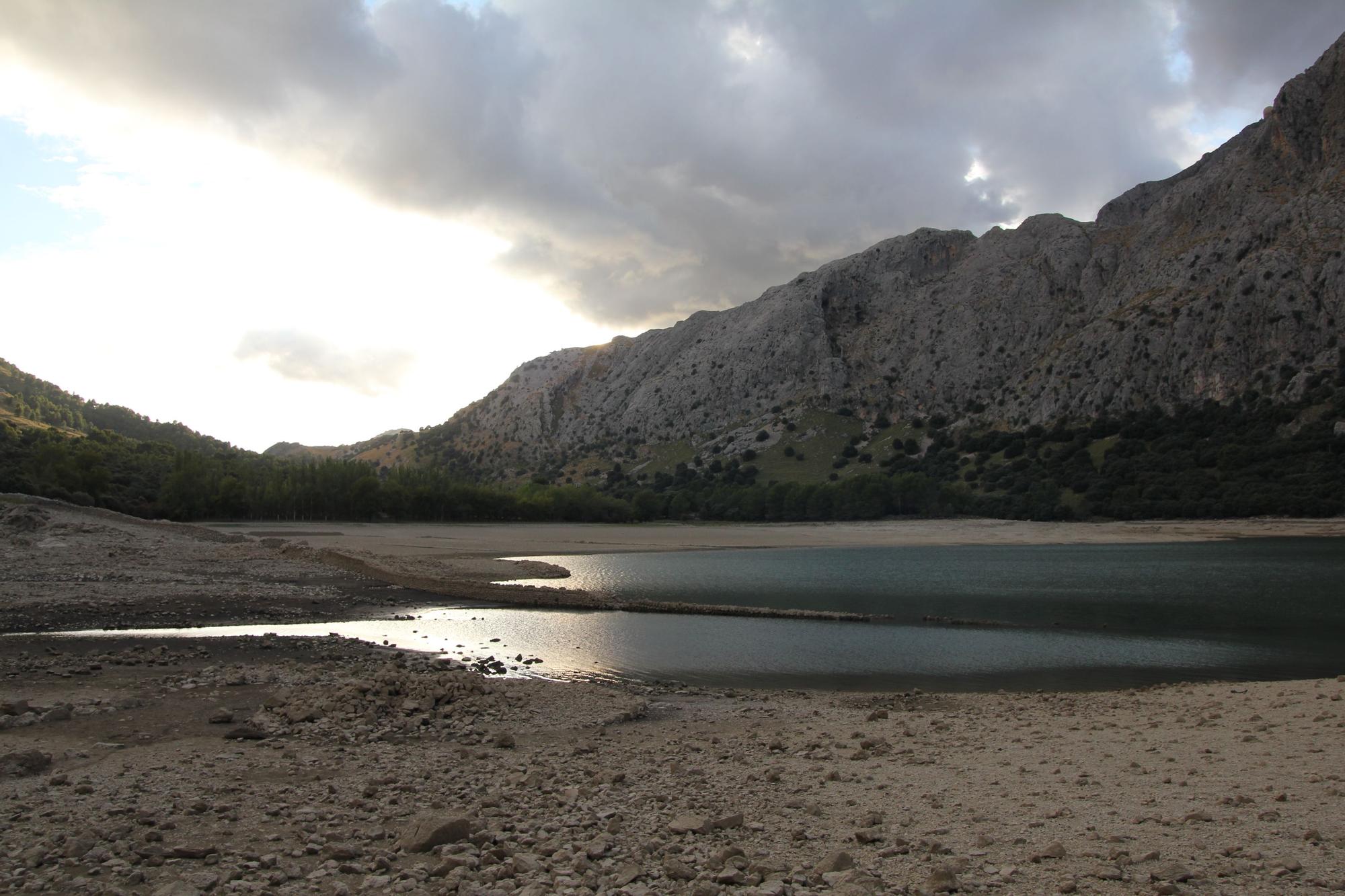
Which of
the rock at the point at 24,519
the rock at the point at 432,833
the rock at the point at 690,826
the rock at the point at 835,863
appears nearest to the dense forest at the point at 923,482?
the rock at the point at 24,519

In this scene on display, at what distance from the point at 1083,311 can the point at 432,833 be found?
16333 cm

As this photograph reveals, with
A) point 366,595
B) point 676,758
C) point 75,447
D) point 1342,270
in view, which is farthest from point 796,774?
point 1342,270

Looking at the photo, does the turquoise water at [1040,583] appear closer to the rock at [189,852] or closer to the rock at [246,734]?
the rock at [246,734]

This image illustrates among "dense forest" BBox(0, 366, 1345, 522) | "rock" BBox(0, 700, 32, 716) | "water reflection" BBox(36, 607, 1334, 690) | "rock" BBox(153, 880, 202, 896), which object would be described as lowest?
"water reflection" BBox(36, 607, 1334, 690)

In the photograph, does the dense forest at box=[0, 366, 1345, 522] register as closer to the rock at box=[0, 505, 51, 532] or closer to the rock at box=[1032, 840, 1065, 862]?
the rock at box=[0, 505, 51, 532]

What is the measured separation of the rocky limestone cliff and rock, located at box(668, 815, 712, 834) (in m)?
126

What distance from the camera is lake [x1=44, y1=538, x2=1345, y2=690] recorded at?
21281 millimetres

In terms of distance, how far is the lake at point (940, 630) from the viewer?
21.3 m

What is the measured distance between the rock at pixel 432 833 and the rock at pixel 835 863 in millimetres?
3270

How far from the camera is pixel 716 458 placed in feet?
544

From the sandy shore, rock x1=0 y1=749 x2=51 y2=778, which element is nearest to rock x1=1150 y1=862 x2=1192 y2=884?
the sandy shore

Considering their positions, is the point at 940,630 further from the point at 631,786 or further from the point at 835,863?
the point at 835,863

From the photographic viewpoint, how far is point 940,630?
29.6 m

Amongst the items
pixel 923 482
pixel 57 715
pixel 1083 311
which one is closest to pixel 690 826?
pixel 57 715
